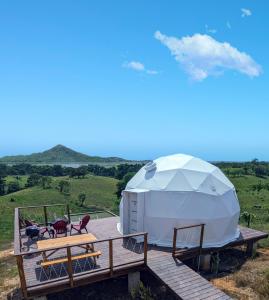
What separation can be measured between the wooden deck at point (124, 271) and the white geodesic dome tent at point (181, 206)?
0.75 metres

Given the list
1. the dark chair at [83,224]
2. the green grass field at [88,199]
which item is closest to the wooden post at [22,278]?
the dark chair at [83,224]

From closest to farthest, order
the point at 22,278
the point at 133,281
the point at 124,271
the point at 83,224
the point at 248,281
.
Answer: the point at 22,278 < the point at 124,271 < the point at 133,281 < the point at 248,281 < the point at 83,224

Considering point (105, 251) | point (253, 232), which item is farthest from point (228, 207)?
point (105, 251)

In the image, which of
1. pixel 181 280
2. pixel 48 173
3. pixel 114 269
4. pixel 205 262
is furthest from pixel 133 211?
pixel 48 173

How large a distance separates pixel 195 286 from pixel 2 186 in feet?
141

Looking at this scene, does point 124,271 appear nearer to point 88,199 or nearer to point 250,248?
point 250,248

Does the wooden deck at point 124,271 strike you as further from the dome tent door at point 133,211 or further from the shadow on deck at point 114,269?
the dome tent door at point 133,211

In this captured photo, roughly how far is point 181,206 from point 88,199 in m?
26.3

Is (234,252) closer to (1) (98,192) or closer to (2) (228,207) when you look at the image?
(2) (228,207)

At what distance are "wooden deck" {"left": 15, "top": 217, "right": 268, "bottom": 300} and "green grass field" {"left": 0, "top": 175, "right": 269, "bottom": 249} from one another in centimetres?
830

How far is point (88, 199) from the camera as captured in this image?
36156mm

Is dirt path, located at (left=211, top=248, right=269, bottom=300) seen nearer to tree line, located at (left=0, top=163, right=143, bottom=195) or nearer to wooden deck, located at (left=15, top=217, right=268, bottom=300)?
wooden deck, located at (left=15, top=217, right=268, bottom=300)

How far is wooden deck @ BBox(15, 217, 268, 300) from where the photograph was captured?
8047 millimetres

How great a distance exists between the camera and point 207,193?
457 inches
